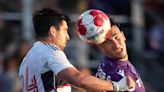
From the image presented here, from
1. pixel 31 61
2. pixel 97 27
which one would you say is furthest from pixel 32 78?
pixel 97 27

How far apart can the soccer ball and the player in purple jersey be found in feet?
0.54

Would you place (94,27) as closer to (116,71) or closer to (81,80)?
(116,71)

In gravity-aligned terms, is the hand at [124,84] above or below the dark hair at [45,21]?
below

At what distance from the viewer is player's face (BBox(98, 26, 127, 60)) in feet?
31.9

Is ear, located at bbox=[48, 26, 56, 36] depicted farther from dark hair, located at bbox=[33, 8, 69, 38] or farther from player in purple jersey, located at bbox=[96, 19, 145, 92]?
player in purple jersey, located at bbox=[96, 19, 145, 92]

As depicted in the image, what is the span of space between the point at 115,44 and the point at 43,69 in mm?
967

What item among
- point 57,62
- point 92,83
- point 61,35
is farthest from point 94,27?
point 92,83

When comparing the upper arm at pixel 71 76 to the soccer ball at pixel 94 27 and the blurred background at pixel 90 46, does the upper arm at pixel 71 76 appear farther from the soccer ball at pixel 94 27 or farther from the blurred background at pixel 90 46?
the blurred background at pixel 90 46

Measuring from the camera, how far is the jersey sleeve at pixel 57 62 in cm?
889

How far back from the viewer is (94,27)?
9.47 meters

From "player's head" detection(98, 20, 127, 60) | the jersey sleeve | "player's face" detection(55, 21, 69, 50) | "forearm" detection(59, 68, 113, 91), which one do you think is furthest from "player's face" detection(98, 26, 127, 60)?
"forearm" detection(59, 68, 113, 91)

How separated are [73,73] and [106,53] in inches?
44.8

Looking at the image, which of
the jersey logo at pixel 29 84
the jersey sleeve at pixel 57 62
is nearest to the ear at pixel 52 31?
the jersey sleeve at pixel 57 62

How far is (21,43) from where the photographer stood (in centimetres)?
1402
